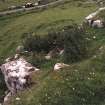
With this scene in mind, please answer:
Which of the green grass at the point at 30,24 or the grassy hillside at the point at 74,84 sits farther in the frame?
the green grass at the point at 30,24

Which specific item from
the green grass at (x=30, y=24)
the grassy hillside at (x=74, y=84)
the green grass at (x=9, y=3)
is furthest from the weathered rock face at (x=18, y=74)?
the green grass at (x=9, y=3)

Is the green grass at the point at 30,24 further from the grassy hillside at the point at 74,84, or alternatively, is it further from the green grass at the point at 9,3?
the grassy hillside at the point at 74,84

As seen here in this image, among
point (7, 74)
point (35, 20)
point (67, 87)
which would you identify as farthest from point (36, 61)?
point (35, 20)

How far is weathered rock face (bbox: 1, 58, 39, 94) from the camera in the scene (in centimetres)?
3231

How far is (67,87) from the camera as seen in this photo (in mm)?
28281

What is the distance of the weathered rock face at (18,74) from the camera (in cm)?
3231

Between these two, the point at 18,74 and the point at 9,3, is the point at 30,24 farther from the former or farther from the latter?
the point at 18,74

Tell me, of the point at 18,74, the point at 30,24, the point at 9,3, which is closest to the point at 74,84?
the point at 18,74

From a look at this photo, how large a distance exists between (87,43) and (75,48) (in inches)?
119

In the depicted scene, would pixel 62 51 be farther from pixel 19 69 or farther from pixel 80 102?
pixel 80 102

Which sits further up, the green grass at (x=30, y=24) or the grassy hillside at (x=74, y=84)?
the grassy hillside at (x=74, y=84)

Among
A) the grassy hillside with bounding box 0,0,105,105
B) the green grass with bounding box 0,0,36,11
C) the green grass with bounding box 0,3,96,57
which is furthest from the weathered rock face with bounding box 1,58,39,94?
the green grass with bounding box 0,0,36,11

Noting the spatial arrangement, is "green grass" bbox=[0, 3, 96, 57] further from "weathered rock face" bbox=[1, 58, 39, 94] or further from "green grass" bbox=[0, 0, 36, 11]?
"weathered rock face" bbox=[1, 58, 39, 94]

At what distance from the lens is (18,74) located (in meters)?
32.9
